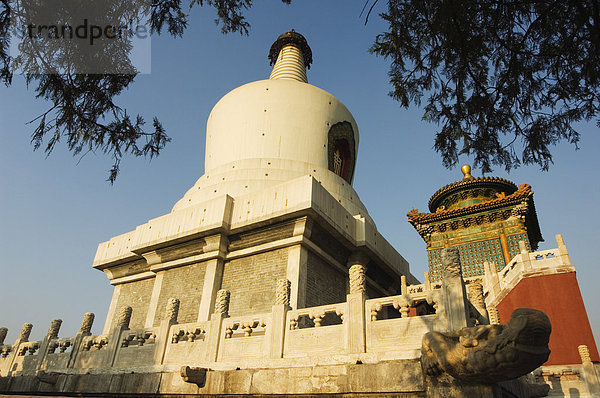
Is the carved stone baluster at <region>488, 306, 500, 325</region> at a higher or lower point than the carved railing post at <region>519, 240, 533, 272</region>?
lower

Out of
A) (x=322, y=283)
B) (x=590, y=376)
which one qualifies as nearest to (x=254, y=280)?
(x=322, y=283)

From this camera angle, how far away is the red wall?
1239 cm

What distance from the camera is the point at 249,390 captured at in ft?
21.7

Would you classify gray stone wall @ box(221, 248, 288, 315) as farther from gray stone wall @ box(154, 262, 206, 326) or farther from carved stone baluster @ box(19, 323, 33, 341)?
carved stone baluster @ box(19, 323, 33, 341)

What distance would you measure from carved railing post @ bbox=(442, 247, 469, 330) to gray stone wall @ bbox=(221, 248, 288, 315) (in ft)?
17.7

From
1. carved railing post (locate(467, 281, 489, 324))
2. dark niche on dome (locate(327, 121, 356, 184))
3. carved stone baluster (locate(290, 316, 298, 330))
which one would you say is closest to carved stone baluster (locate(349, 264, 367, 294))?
carved stone baluster (locate(290, 316, 298, 330))

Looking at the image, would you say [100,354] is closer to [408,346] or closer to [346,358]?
[346,358]

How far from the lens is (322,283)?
11609 mm

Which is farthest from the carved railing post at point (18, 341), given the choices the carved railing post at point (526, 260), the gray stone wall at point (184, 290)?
the carved railing post at point (526, 260)

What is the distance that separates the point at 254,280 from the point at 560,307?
9.62 meters

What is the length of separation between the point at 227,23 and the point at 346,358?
5227 millimetres

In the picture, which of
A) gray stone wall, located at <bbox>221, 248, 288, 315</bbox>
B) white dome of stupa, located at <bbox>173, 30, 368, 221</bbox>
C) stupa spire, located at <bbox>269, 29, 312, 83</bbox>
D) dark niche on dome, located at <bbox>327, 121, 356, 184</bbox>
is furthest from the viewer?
stupa spire, located at <bbox>269, 29, 312, 83</bbox>

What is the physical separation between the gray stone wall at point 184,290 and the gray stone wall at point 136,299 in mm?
1395

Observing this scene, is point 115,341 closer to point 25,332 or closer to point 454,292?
point 25,332
